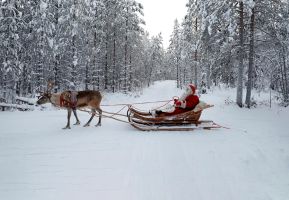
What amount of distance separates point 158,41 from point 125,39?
1304 inches

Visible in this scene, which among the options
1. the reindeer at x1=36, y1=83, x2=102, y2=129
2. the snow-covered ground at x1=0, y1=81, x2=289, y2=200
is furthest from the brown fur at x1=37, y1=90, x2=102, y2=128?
the snow-covered ground at x1=0, y1=81, x2=289, y2=200

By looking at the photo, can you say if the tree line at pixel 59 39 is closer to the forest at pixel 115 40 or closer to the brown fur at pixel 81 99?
the forest at pixel 115 40

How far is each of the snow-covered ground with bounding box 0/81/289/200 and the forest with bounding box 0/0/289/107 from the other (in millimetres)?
9177

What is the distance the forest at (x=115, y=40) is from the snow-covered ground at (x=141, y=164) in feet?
30.1

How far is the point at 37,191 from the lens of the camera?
18.4ft

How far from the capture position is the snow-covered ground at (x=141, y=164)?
559cm

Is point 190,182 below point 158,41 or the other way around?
below

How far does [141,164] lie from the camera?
7.09 m

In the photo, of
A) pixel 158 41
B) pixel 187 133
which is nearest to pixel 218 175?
pixel 187 133

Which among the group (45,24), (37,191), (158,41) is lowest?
(37,191)

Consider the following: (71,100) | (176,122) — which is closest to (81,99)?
(71,100)

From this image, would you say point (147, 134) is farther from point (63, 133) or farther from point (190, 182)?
point (190, 182)

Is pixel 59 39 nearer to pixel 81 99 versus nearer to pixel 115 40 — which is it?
pixel 115 40

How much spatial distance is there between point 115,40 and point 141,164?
31684 mm
